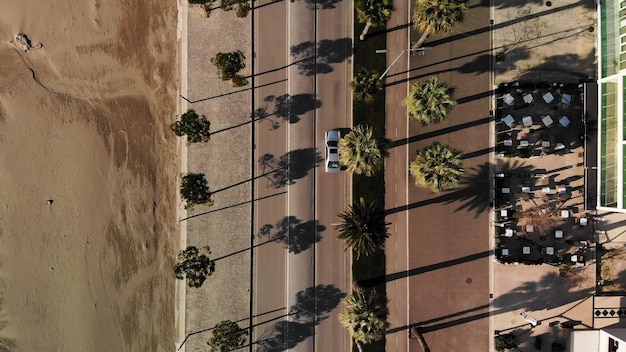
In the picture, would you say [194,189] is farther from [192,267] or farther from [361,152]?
[361,152]

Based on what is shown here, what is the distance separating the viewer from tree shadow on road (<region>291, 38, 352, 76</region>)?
37.8m

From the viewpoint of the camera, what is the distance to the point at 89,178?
127ft

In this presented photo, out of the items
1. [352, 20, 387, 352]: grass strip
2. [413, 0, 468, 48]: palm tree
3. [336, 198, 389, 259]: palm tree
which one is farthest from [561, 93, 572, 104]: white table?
[336, 198, 389, 259]: palm tree

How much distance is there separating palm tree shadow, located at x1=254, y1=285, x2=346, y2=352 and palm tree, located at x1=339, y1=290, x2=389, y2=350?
4.65 meters

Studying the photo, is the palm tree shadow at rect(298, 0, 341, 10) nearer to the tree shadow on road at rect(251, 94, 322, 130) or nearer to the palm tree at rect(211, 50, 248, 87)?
the palm tree at rect(211, 50, 248, 87)

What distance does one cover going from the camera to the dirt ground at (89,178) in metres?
38.6

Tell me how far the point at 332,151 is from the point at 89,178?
24190 mm

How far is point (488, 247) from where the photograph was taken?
37656mm

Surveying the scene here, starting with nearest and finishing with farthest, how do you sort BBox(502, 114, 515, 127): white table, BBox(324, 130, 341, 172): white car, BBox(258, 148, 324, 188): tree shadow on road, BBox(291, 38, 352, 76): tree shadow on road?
BBox(324, 130, 341, 172): white car
BBox(502, 114, 515, 127): white table
BBox(258, 148, 324, 188): tree shadow on road
BBox(291, 38, 352, 76): tree shadow on road

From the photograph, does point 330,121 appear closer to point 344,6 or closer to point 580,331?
point 344,6

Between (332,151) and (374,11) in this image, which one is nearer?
(374,11)

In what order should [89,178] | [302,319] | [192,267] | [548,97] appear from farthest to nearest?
[89,178] → [302,319] → [548,97] → [192,267]

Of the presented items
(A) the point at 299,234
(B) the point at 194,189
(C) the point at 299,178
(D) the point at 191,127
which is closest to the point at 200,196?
(B) the point at 194,189

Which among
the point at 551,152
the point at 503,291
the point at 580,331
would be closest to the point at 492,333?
the point at 503,291
